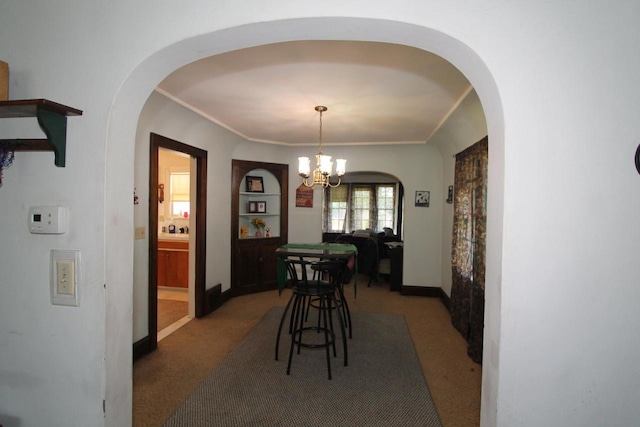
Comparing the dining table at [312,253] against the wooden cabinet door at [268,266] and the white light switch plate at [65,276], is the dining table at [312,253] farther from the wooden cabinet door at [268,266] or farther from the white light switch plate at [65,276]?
the wooden cabinet door at [268,266]

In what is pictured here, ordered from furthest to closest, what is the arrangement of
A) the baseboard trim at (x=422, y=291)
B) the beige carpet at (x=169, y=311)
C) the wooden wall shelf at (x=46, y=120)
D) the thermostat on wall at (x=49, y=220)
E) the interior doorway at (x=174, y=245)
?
the baseboard trim at (x=422, y=291)
the interior doorway at (x=174, y=245)
the beige carpet at (x=169, y=311)
the thermostat on wall at (x=49, y=220)
the wooden wall shelf at (x=46, y=120)

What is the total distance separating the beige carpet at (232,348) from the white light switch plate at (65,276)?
1438 millimetres

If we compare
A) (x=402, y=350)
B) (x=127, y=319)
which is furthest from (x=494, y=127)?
(x=402, y=350)

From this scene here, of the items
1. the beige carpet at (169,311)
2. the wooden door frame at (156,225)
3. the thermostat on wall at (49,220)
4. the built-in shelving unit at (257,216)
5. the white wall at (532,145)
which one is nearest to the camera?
the white wall at (532,145)

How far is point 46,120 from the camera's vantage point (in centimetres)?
96

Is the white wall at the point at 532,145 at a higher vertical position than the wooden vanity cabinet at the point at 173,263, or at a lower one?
higher

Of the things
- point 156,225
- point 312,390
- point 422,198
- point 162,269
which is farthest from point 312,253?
point 162,269

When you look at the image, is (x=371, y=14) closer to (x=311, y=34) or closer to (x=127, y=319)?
(x=311, y=34)

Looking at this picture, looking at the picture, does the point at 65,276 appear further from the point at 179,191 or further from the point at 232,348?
the point at 179,191

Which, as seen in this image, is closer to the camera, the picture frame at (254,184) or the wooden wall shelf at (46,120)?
the wooden wall shelf at (46,120)

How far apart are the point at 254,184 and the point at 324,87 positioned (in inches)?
114

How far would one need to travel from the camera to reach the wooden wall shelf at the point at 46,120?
939 mm

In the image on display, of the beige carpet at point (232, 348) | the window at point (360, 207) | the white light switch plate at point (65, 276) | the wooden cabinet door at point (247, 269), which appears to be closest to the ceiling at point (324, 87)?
the white light switch plate at point (65, 276)

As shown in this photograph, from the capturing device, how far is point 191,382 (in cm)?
247
